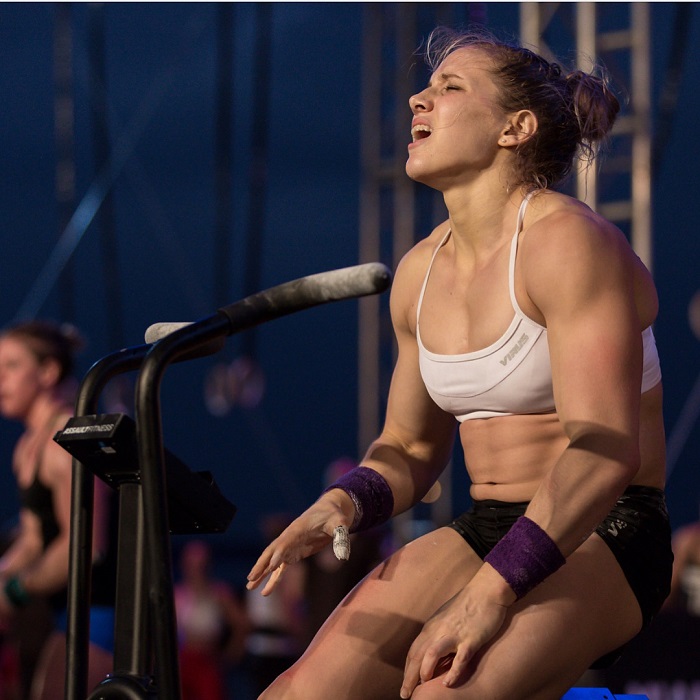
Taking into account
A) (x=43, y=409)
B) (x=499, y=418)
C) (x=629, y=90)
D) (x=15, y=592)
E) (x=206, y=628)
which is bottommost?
(x=206, y=628)

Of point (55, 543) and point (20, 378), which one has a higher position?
point (20, 378)

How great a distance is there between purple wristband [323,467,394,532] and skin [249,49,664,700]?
0.08 feet

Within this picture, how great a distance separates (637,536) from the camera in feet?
5.86

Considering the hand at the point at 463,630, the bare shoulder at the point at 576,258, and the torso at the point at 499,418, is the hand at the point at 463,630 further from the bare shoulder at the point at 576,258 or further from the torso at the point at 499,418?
the bare shoulder at the point at 576,258

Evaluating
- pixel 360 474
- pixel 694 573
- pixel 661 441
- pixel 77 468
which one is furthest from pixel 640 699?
pixel 694 573

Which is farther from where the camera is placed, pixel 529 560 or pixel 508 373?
pixel 508 373

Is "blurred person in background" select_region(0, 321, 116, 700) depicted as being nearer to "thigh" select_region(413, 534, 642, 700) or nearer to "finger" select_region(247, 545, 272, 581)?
"finger" select_region(247, 545, 272, 581)

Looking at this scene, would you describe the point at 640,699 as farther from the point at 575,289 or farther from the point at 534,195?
the point at 534,195

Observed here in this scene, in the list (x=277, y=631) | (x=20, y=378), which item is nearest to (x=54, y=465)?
(x=20, y=378)

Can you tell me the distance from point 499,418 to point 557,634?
0.39 m

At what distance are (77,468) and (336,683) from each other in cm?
63

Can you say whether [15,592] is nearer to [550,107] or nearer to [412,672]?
[412,672]

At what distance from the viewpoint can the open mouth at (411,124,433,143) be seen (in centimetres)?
194

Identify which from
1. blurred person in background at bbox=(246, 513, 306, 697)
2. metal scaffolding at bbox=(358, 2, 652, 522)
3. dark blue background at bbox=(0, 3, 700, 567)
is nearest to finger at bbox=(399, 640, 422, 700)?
blurred person in background at bbox=(246, 513, 306, 697)
